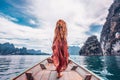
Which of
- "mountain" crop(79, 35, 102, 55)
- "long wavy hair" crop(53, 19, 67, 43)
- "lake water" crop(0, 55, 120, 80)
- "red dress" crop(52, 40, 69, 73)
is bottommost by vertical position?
"lake water" crop(0, 55, 120, 80)

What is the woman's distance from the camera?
644cm

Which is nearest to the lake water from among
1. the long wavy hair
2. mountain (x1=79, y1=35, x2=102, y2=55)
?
the long wavy hair

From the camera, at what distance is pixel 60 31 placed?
650 cm

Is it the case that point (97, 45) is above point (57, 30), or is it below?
above

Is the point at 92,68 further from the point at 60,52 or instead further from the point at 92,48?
the point at 92,48

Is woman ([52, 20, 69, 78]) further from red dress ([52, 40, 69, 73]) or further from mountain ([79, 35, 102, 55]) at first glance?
mountain ([79, 35, 102, 55])

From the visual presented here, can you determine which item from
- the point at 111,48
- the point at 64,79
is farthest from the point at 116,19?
the point at 64,79

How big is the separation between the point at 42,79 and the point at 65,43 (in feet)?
5.86

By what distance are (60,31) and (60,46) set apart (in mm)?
584

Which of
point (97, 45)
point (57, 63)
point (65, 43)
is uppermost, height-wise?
point (97, 45)

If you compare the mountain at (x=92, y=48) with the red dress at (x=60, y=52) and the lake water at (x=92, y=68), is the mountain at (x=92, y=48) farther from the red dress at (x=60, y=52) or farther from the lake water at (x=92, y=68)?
the red dress at (x=60, y=52)

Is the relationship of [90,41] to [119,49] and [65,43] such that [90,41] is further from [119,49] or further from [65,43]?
[65,43]

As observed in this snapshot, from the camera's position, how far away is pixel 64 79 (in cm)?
693

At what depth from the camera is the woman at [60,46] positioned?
21.1 ft
